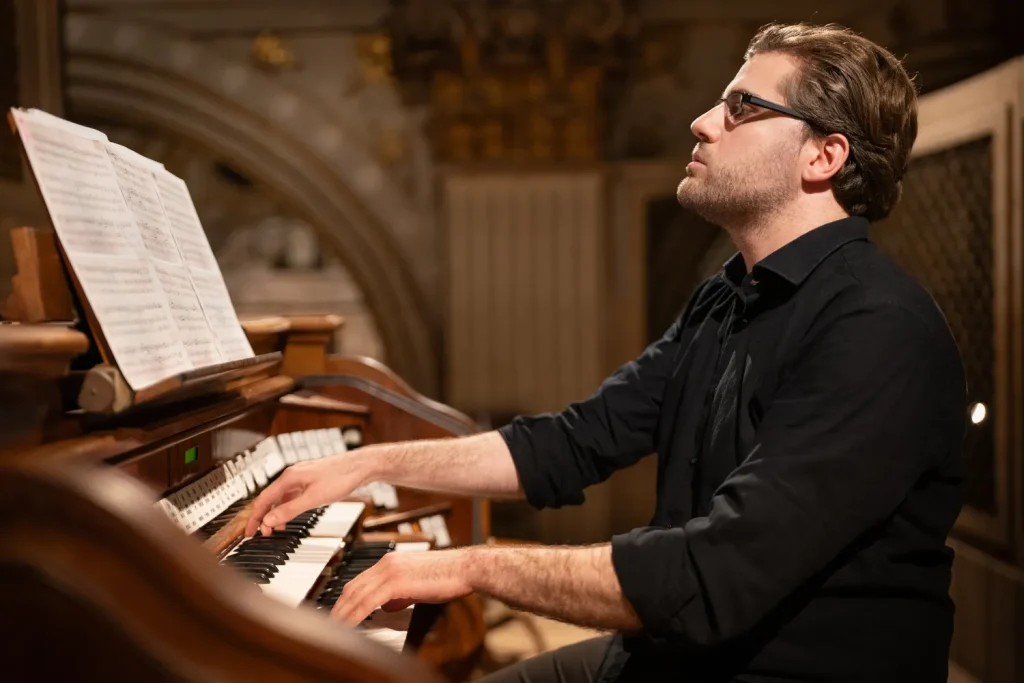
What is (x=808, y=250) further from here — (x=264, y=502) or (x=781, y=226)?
(x=264, y=502)

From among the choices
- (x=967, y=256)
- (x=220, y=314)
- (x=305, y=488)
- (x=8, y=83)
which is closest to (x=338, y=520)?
(x=305, y=488)

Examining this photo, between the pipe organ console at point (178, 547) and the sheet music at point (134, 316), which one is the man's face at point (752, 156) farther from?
the sheet music at point (134, 316)

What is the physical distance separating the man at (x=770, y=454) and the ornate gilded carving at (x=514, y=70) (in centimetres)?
289

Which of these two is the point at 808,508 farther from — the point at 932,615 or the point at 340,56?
the point at 340,56

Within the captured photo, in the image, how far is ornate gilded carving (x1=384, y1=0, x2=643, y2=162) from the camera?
175 inches

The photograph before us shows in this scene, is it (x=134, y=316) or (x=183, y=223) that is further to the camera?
(x=183, y=223)

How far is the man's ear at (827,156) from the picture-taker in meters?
1.58

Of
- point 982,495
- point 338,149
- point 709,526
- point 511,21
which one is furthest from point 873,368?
point 338,149

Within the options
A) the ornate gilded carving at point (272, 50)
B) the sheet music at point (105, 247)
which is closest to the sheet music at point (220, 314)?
the sheet music at point (105, 247)

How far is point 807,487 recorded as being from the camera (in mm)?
1182

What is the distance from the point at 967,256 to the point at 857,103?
1.99 meters

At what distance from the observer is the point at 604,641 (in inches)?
69.7

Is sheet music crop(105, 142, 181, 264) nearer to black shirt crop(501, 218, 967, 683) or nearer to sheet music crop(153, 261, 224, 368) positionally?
sheet music crop(153, 261, 224, 368)

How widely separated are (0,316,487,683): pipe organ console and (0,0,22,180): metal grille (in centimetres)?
182
